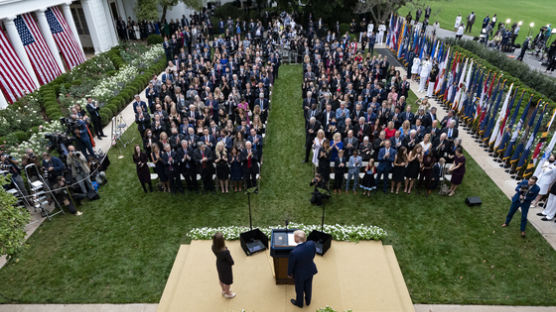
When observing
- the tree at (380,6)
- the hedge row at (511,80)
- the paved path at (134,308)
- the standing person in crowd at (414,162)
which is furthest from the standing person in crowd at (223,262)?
the tree at (380,6)

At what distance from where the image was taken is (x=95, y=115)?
14.2m

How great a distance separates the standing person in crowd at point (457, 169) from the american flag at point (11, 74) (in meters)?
19.2

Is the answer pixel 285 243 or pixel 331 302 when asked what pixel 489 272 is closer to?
pixel 331 302

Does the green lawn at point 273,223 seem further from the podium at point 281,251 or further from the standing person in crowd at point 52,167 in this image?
the podium at point 281,251

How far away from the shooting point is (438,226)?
9.25 meters

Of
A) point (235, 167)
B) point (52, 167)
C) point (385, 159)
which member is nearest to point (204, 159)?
point (235, 167)

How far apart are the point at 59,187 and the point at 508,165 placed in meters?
14.4

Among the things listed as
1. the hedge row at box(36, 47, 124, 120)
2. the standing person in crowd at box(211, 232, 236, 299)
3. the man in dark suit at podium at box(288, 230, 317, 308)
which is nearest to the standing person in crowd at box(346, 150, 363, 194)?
the man in dark suit at podium at box(288, 230, 317, 308)

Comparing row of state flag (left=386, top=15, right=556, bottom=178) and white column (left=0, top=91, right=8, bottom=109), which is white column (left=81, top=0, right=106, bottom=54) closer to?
white column (left=0, top=91, right=8, bottom=109)

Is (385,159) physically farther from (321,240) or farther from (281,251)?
(281,251)

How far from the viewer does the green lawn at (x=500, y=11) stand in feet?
126

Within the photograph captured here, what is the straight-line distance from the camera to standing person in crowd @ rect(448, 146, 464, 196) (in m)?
9.86

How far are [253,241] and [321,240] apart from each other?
61.8 inches

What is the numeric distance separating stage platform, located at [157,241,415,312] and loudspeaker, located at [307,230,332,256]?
0.48ft
